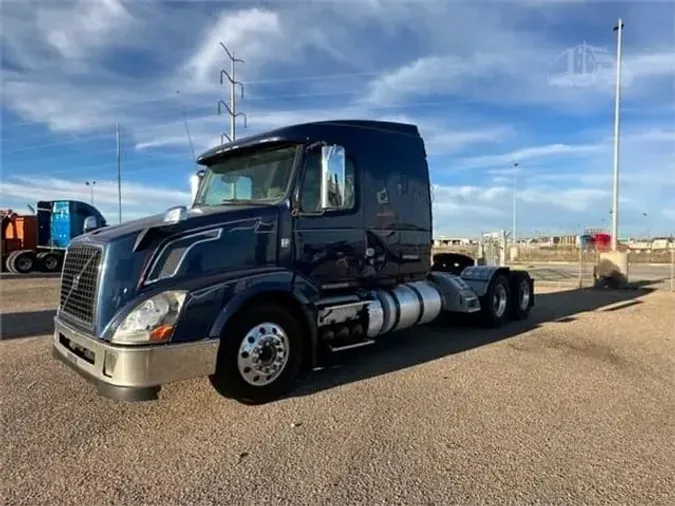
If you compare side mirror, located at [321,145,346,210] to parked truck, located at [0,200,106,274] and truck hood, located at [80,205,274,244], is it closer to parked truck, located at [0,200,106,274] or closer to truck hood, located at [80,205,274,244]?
truck hood, located at [80,205,274,244]

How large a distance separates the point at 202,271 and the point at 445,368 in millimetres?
3113

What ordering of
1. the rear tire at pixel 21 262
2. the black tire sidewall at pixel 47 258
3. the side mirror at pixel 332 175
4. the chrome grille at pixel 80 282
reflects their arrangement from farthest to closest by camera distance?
the black tire sidewall at pixel 47 258 < the rear tire at pixel 21 262 < the side mirror at pixel 332 175 < the chrome grille at pixel 80 282

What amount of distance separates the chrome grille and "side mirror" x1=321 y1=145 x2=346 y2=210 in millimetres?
2195

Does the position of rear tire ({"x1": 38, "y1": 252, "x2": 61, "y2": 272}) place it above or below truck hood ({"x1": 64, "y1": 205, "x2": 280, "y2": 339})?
below

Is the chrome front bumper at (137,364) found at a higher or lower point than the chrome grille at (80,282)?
lower

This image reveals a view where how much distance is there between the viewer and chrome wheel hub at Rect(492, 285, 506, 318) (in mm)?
9000

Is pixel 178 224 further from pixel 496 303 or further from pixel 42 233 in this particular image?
pixel 42 233

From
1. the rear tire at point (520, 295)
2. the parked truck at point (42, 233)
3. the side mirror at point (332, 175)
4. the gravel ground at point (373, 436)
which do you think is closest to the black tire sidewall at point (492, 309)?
the rear tire at point (520, 295)

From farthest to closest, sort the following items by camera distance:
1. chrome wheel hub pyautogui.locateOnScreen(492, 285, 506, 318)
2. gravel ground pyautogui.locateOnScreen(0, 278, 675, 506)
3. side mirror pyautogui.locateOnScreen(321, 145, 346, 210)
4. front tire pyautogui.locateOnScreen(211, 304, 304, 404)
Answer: chrome wheel hub pyautogui.locateOnScreen(492, 285, 506, 318) → side mirror pyautogui.locateOnScreen(321, 145, 346, 210) → front tire pyautogui.locateOnScreen(211, 304, 304, 404) → gravel ground pyautogui.locateOnScreen(0, 278, 675, 506)

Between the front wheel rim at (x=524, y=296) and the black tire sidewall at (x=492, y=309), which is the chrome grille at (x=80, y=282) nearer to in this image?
the black tire sidewall at (x=492, y=309)

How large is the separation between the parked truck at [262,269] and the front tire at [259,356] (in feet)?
0.04

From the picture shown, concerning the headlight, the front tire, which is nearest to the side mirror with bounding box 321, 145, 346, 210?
the front tire

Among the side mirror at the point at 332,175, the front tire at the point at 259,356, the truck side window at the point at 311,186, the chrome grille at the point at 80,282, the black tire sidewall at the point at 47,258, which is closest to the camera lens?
the chrome grille at the point at 80,282

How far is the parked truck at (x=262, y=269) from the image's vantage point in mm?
4230
